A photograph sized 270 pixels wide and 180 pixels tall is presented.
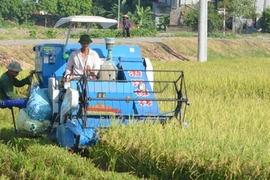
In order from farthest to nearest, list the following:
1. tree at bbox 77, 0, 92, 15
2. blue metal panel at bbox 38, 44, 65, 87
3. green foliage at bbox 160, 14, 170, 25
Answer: tree at bbox 77, 0, 92, 15 < green foliage at bbox 160, 14, 170, 25 < blue metal panel at bbox 38, 44, 65, 87

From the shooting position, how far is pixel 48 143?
9.42 meters

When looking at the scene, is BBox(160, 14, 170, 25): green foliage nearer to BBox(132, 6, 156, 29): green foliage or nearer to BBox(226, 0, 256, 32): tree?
BBox(132, 6, 156, 29): green foliage

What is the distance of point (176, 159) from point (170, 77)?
9.69 meters

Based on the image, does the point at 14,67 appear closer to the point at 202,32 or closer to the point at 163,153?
the point at 163,153

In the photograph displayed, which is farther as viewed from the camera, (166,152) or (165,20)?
(165,20)

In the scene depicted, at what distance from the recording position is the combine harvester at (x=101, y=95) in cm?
904

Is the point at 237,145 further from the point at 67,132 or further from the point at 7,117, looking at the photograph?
the point at 7,117

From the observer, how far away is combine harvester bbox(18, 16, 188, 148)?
29.7 feet

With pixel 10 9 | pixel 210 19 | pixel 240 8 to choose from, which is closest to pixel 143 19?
pixel 210 19

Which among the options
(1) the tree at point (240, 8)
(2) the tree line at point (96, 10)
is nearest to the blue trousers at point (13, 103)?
(1) the tree at point (240, 8)

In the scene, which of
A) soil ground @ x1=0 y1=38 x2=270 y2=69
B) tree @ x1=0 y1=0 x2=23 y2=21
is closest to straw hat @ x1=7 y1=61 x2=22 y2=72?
soil ground @ x1=0 y1=38 x2=270 y2=69

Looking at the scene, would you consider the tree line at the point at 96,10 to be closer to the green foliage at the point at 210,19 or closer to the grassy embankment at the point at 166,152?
the green foliage at the point at 210,19

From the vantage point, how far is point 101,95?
32.0 feet

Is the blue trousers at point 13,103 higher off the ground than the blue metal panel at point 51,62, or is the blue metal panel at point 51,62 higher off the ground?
the blue metal panel at point 51,62
